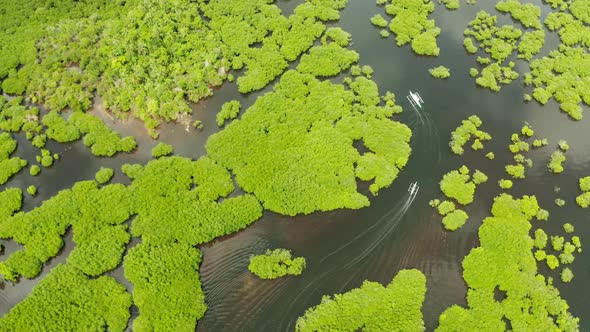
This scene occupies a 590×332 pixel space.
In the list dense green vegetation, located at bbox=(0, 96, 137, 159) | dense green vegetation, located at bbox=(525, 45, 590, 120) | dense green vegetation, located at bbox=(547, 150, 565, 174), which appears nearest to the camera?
dense green vegetation, located at bbox=(0, 96, 137, 159)

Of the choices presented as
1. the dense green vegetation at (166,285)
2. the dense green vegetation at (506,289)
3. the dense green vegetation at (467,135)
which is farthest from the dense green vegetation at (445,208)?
the dense green vegetation at (166,285)

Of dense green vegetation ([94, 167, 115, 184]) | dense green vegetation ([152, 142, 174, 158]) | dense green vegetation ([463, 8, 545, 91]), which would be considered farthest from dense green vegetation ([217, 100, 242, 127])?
dense green vegetation ([463, 8, 545, 91])

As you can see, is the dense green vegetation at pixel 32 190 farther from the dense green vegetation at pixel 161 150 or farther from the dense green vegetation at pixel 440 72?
the dense green vegetation at pixel 440 72

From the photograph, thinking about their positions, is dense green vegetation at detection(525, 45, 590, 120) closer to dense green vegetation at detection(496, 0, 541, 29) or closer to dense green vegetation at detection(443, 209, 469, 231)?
dense green vegetation at detection(496, 0, 541, 29)

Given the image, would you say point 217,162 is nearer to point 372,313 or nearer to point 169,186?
point 169,186

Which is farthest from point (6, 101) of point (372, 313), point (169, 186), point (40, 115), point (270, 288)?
point (372, 313)

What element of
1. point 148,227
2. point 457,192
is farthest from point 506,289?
point 148,227
